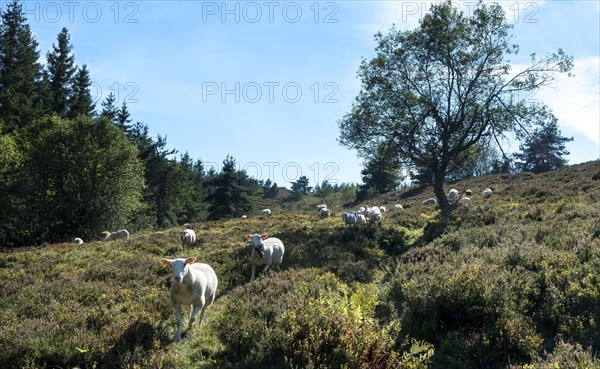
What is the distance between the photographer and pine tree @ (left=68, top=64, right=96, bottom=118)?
47844 millimetres

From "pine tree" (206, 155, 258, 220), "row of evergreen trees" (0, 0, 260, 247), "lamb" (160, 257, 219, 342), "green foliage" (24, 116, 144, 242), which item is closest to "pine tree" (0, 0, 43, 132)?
"row of evergreen trees" (0, 0, 260, 247)

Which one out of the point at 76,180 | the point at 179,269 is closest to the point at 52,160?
the point at 76,180

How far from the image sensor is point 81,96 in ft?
166

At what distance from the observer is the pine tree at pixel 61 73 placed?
47688mm

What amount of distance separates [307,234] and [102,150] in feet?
72.2

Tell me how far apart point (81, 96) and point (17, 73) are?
9114 millimetres

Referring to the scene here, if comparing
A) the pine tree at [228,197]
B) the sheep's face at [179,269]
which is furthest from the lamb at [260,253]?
the pine tree at [228,197]

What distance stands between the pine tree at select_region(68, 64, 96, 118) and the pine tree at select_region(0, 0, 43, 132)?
11.7ft

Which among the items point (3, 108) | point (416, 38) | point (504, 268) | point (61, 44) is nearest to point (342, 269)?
point (504, 268)

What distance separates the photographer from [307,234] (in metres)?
20.4

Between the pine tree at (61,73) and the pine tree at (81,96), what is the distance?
2.54 feet

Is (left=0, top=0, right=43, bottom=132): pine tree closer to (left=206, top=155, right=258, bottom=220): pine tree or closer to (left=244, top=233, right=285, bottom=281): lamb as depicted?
(left=206, top=155, right=258, bottom=220): pine tree

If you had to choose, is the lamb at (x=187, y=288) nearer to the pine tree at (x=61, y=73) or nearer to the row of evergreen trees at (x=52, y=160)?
the row of evergreen trees at (x=52, y=160)

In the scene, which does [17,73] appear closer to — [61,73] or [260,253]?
[61,73]
